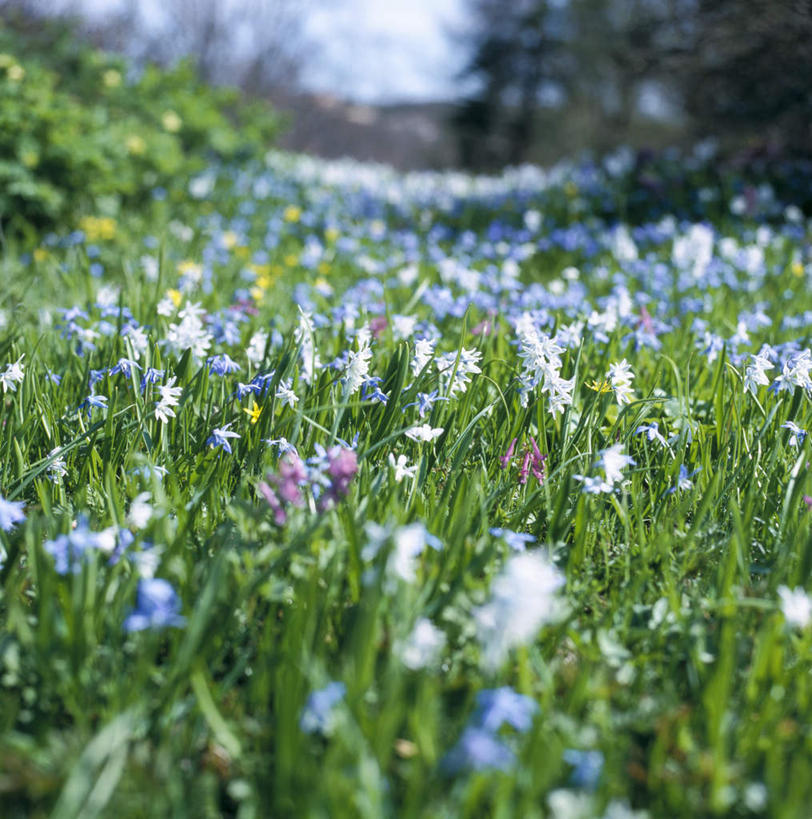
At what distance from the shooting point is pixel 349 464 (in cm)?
161

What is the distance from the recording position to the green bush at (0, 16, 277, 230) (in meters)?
5.23

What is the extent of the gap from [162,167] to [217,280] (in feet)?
8.83

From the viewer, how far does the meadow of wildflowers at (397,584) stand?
117cm

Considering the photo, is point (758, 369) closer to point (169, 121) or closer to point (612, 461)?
point (612, 461)

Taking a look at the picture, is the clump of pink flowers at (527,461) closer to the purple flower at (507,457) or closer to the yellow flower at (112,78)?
the purple flower at (507,457)

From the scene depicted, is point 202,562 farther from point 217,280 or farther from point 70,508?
point 217,280

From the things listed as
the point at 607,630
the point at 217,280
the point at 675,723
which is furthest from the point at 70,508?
the point at 217,280

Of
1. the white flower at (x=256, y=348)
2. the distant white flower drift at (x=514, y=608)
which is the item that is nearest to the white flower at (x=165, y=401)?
the white flower at (x=256, y=348)

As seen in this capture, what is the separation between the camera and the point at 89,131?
5.78 meters

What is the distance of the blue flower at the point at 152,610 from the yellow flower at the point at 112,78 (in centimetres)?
682

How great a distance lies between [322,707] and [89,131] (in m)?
5.78

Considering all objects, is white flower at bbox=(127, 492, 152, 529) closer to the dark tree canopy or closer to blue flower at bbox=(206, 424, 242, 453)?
blue flower at bbox=(206, 424, 242, 453)

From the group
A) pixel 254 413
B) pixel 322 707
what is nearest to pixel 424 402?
pixel 254 413

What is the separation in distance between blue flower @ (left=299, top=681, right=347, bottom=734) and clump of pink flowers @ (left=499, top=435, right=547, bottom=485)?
3.22 feet
